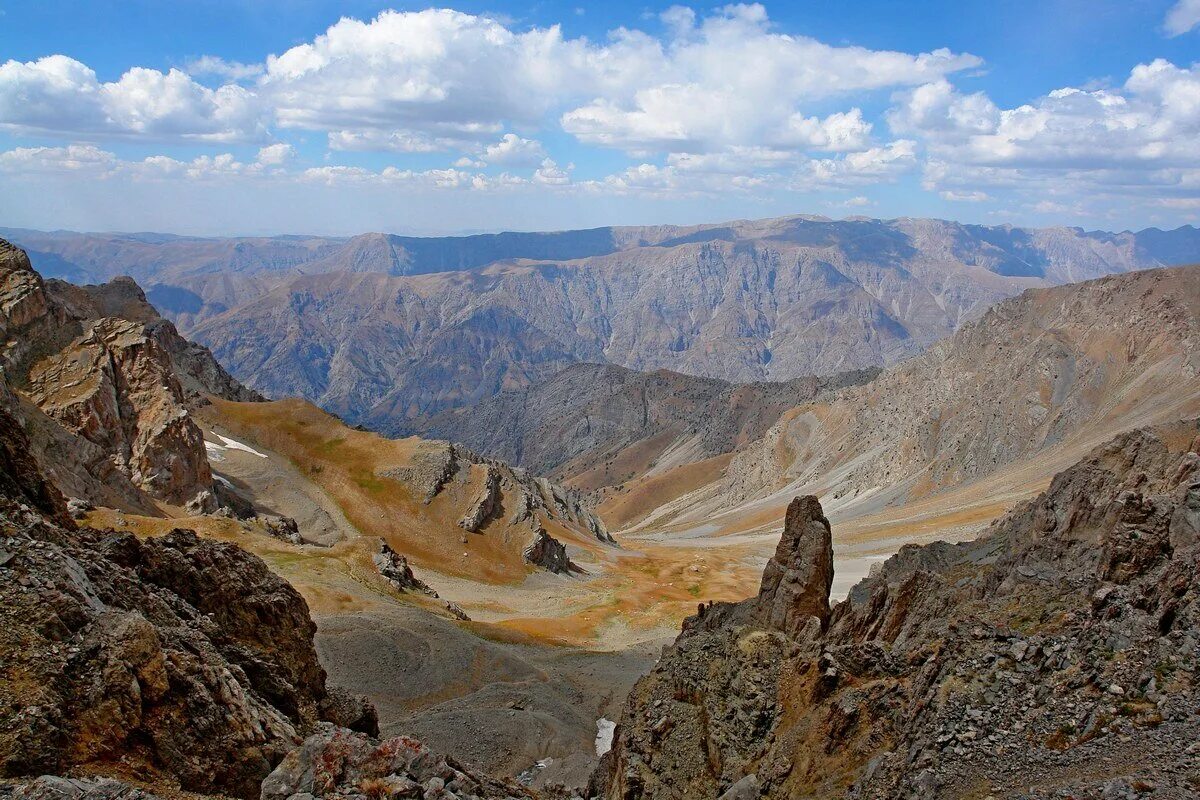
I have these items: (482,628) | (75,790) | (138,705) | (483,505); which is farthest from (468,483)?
(75,790)

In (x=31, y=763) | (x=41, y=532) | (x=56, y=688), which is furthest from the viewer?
(x=41, y=532)

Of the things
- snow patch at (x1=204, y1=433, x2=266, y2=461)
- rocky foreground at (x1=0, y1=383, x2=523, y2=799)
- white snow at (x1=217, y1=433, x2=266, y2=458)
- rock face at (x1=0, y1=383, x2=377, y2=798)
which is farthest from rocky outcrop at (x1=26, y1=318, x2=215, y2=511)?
rocky foreground at (x1=0, y1=383, x2=523, y2=799)

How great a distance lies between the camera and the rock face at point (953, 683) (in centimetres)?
1658

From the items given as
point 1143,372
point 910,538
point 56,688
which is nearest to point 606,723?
point 56,688

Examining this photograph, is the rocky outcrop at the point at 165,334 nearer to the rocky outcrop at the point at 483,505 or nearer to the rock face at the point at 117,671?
the rocky outcrop at the point at 483,505

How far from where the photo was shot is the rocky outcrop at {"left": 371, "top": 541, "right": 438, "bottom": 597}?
6406 centimetres

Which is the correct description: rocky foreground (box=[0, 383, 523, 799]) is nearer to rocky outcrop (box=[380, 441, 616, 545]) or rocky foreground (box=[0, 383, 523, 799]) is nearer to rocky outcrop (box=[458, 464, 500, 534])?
rocky outcrop (box=[458, 464, 500, 534])

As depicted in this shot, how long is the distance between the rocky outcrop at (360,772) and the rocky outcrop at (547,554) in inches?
2938

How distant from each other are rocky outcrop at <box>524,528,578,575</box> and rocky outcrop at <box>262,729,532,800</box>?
245ft

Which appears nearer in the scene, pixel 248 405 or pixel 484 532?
pixel 484 532

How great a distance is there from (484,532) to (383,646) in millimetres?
45538

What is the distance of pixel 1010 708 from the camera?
A: 725 inches

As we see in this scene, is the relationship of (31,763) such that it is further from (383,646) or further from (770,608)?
(383,646)

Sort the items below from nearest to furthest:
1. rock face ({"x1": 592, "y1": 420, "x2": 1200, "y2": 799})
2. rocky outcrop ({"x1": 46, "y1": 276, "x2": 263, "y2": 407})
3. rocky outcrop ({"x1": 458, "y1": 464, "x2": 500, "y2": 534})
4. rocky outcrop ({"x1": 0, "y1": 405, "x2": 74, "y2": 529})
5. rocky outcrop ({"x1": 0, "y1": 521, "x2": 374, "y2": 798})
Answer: rocky outcrop ({"x1": 0, "y1": 521, "x2": 374, "y2": 798})
rock face ({"x1": 592, "y1": 420, "x2": 1200, "y2": 799})
rocky outcrop ({"x1": 0, "y1": 405, "x2": 74, "y2": 529})
rocky outcrop ({"x1": 458, "y1": 464, "x2": 500, "y2": 534})
rocky outcrop ({"x1": 46, "y1": 276, "x2": 263, "y2": 407})
